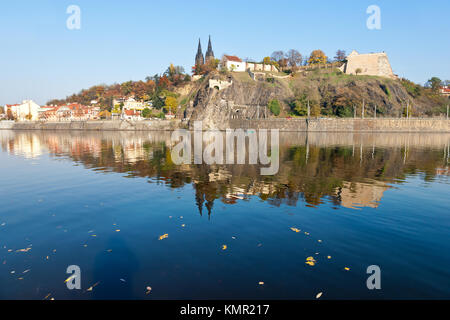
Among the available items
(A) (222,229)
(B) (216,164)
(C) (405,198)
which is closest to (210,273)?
(A) (222,229)

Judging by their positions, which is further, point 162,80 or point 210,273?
point 162,80

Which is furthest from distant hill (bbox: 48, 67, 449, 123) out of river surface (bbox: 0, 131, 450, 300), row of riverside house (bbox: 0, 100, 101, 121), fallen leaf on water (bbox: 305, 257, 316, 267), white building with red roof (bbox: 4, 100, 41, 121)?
fallen leaf on water (bbox: 305, 257, 316, 267)

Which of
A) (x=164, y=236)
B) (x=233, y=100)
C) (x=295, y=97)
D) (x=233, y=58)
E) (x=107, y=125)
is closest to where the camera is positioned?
(x=164, y=236)

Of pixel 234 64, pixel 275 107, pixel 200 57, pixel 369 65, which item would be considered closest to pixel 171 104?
pixel 234 64

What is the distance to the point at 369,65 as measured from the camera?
5231 inches

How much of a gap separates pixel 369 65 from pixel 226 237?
14917 cm

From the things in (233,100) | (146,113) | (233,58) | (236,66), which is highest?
(233,58)

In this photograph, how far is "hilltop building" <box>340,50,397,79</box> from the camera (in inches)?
5177

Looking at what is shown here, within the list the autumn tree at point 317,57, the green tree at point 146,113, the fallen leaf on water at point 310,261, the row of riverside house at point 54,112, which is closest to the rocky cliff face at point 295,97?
the green tree at point 146,113

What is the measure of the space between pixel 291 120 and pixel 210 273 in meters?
100

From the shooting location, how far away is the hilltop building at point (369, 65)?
431 ft

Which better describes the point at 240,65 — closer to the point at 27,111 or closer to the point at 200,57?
the point at 200,57
